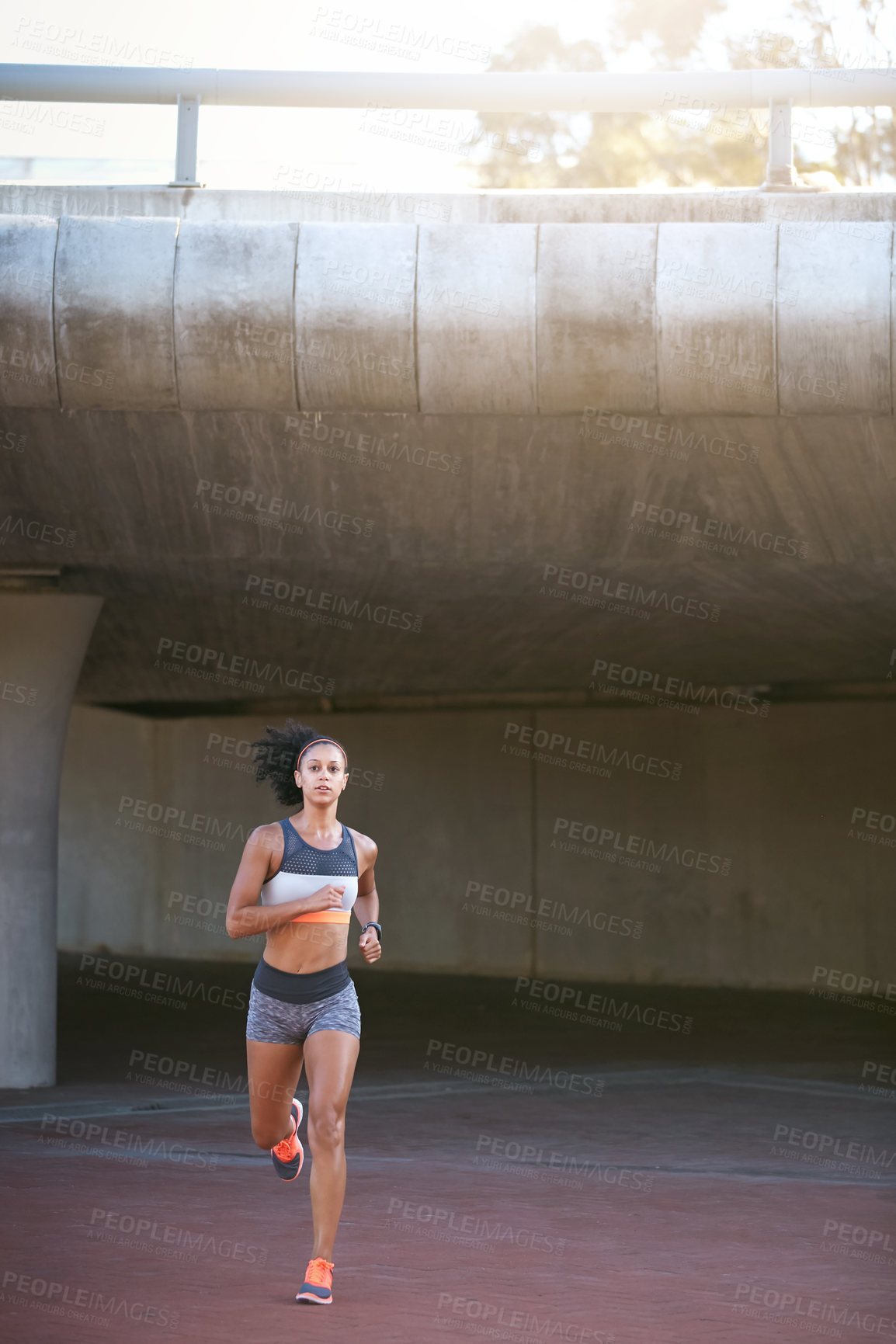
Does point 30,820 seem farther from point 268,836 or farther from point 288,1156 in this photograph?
point 268,836

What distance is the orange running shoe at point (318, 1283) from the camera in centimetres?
544

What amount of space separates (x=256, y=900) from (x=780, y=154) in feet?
19.7

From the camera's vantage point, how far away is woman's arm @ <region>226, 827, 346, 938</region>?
5.47m

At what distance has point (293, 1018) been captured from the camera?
5.61 m

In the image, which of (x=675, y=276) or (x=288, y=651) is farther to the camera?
(x=288, y=651)

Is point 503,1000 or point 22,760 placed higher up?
point 22,760

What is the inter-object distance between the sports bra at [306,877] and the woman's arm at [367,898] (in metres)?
0.12

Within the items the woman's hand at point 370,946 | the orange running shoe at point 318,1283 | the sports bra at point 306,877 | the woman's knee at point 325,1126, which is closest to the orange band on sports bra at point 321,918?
the sports bra at point 306,877

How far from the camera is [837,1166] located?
29.2 feet

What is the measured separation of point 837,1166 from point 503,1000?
9448mm

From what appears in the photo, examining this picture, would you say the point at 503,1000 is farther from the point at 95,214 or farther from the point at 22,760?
the point at 95,214

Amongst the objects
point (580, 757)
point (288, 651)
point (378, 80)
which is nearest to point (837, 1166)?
point (378, 80)

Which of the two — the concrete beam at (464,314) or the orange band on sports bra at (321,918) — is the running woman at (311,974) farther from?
the concrete beam at (464,314)

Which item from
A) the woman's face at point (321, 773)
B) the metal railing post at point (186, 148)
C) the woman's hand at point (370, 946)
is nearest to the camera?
the woman's hand at point (370, 946)
